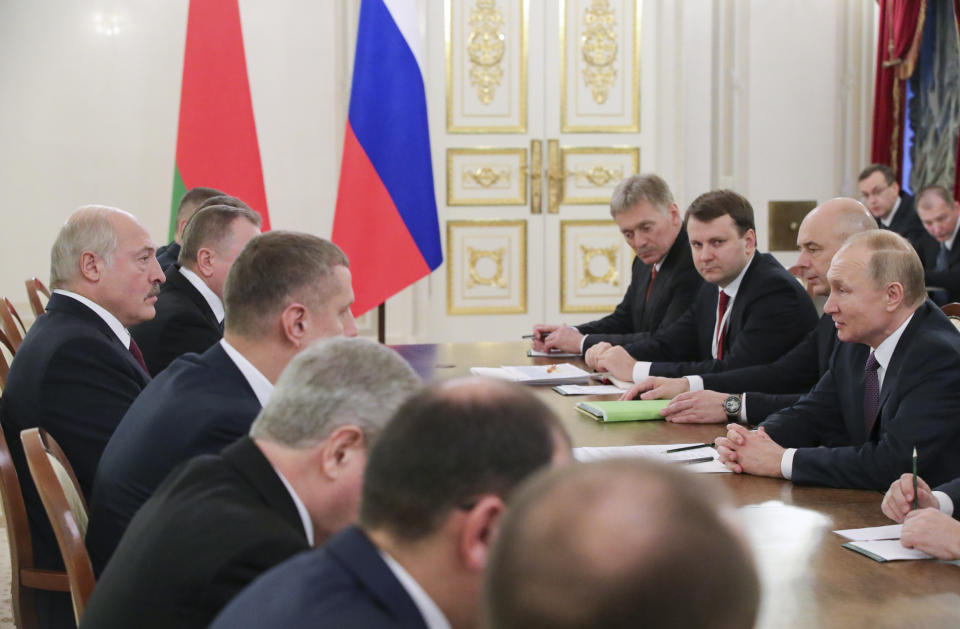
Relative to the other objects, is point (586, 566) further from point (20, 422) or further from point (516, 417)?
point (20, 422)

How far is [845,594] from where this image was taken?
1.69 metres

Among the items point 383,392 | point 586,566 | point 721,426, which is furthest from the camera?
point 721,426

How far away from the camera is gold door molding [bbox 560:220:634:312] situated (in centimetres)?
775

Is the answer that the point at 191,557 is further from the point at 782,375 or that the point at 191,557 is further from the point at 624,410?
the point at 782,375

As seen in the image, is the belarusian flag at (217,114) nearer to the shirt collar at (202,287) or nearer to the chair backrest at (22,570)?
the shirt collar at (202,287)

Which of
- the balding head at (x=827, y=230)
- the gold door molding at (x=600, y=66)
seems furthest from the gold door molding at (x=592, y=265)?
the balding head at (x=827, y=230)

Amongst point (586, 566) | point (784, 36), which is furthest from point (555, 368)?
point (784, 36)

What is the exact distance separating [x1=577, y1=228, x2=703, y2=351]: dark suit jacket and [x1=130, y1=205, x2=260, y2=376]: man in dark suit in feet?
5.12

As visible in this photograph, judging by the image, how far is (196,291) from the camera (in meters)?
3.53

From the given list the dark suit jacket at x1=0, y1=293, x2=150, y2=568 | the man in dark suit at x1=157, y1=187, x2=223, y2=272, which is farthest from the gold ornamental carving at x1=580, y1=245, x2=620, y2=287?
the dark suit jacket at x1=0, y1=293, x2=150, y2=568

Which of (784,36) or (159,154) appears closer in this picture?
(159,154)

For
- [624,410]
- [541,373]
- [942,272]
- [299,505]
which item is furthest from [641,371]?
[942,272]

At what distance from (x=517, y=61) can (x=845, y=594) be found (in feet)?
20.7

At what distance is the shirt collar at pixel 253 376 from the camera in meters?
2.04
